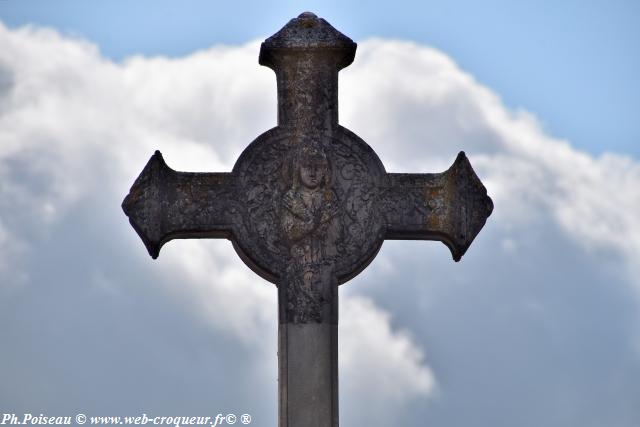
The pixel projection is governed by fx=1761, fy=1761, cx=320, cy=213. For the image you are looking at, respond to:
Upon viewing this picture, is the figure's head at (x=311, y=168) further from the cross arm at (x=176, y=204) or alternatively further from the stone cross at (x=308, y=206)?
the cross arm at (x=176, y=204)

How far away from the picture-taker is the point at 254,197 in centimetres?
1260

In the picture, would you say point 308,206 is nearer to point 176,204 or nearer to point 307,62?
point 176,204

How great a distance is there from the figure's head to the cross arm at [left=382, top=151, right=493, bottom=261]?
1.75 ft

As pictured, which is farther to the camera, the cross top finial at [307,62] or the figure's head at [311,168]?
the cross top finial at [307,62]

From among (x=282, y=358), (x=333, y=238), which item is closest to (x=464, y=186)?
(x=333, y=238)

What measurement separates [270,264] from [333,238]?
19.3 inches

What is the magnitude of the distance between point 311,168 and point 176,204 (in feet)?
3.38

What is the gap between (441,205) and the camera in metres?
13.0

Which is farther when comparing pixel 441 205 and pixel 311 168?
pixel 441 205

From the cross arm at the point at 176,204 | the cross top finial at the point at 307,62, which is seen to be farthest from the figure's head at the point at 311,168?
the cross arm at the point at 176,204

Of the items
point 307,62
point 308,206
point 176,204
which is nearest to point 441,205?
point 308,206

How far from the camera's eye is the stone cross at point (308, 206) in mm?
12369

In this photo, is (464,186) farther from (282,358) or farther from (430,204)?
(282,358)

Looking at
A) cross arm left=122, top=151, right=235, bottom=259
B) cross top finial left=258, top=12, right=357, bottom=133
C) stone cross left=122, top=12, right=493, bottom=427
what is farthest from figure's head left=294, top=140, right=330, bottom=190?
cross arm left=122, top=151, right=235, bottom=259
